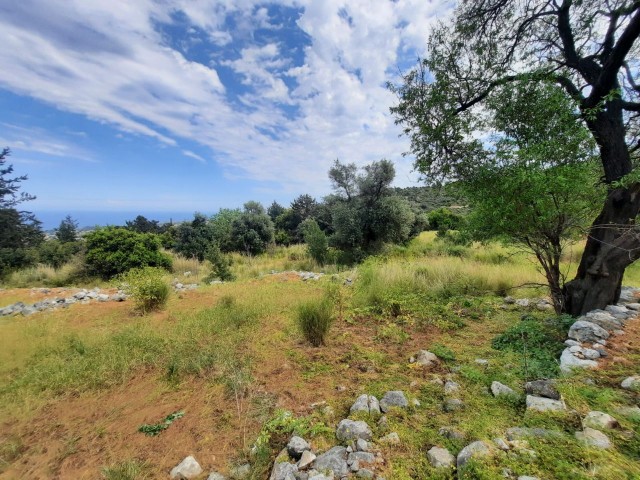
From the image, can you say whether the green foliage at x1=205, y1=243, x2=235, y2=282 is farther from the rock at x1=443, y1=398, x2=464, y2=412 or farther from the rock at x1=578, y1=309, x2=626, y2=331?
the rock at x1=578, y1=309, x2=626, y2=331

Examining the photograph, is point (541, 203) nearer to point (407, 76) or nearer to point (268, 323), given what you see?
point (407, 76)

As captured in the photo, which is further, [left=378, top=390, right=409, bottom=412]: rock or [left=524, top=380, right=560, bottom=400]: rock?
[left=378, top=390, right=409, bottom=412]: rock

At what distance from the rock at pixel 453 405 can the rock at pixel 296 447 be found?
110cm

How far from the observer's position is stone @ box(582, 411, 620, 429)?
1682mm

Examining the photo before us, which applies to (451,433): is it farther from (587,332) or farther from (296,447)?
(587,332)

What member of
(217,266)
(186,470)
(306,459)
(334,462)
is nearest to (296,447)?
(306,459)

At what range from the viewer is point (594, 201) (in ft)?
11.3

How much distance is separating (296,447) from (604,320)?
139 inches

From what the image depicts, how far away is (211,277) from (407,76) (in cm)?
872

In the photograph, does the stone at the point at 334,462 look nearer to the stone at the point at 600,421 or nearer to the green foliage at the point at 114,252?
the stone at the point at 600,421

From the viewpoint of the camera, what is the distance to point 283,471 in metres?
1.71

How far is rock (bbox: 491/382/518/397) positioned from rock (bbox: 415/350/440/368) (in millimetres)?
672

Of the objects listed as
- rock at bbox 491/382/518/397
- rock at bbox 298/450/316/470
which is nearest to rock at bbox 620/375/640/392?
rock at bbox 491/382/518/397

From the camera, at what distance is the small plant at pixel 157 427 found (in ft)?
7.48
